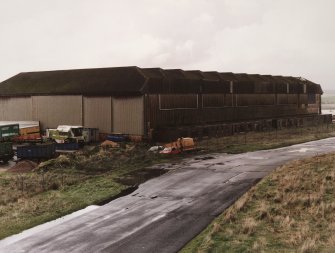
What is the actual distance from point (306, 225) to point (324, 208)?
245cm

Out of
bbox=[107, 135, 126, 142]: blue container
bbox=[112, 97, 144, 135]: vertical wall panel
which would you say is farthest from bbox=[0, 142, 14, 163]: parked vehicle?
bbox=[112, 97, 144, 135]: vertical wall panel

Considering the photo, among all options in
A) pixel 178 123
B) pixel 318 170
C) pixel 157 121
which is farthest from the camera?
pixel 178 123

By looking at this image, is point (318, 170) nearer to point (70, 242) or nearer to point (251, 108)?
point (70, 242)

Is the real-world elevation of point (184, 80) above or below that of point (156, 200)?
above

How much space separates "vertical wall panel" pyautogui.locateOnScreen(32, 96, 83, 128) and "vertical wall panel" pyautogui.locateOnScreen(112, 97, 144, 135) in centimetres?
564

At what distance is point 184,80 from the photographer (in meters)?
50.2

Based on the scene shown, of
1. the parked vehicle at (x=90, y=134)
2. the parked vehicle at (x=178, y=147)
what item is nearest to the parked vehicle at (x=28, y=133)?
the parked vehicle at (x=90, y=134)

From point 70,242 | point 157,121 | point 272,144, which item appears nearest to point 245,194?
point 70,242

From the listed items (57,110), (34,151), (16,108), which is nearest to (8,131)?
(57,110)

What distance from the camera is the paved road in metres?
15.5

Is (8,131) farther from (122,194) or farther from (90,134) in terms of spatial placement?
(122,194)

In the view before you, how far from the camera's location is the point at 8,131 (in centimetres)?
4491

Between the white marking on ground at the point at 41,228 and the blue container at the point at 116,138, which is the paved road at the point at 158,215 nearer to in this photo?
the white marking on ground at the point at 41,228

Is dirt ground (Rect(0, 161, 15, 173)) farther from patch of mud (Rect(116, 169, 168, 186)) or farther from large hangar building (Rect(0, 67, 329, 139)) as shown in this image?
large hangar building (Rect(0, 67, 329, 139))
